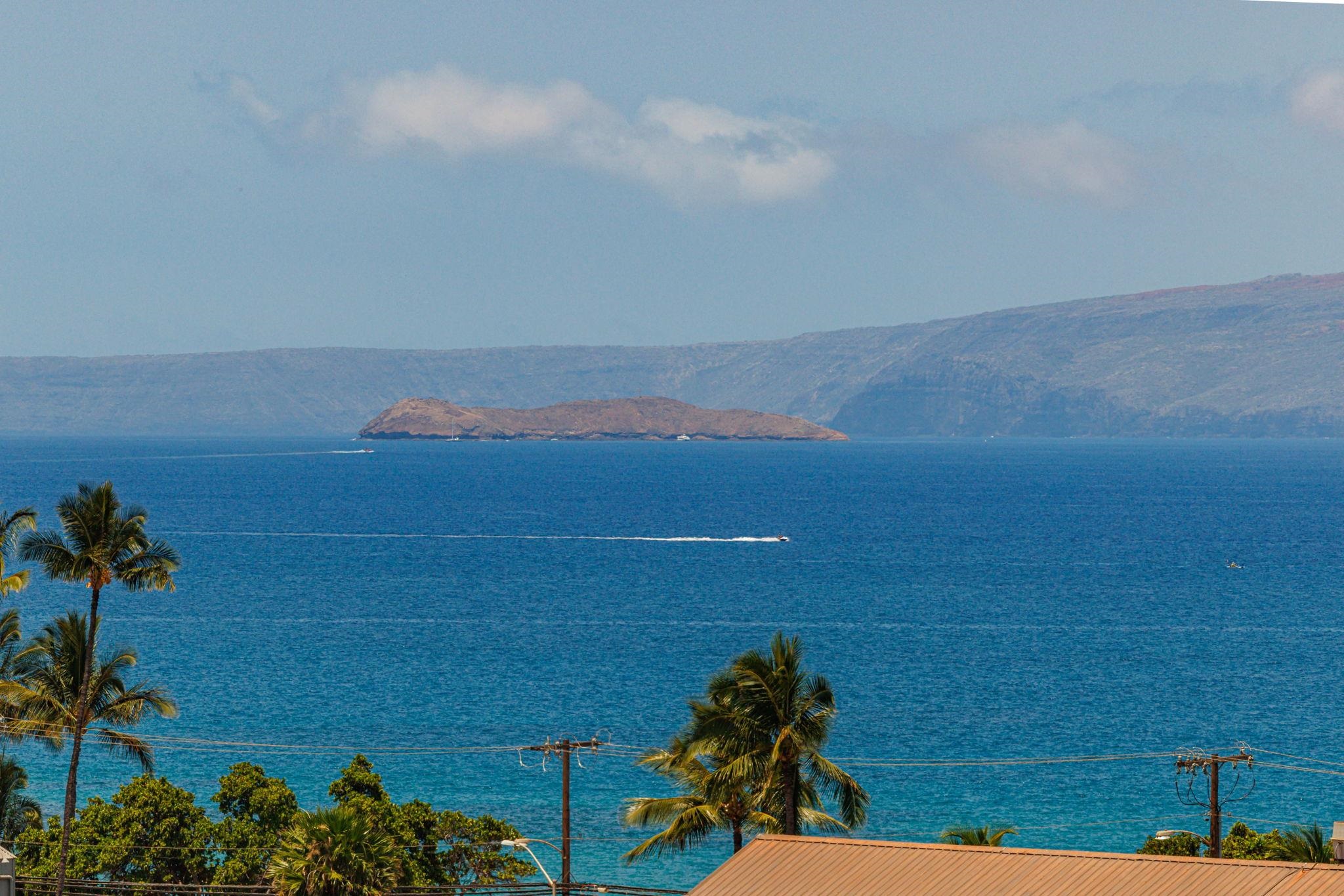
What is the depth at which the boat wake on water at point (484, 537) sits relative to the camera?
157625 millimetres

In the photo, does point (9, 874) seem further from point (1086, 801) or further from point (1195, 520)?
point (1195, 520)

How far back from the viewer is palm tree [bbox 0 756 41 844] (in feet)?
128

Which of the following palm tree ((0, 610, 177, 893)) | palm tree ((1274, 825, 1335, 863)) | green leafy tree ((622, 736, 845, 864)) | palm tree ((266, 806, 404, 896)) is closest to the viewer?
palm tree ((266, 806, 404, 896))

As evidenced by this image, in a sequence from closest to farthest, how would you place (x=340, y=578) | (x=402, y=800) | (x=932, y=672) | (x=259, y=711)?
(x=402, y=800) < (x=259, y=711) < (x=932, y=672) < (x=340, y=578)

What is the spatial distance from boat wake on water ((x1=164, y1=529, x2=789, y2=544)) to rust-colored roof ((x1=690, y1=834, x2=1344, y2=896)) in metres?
131

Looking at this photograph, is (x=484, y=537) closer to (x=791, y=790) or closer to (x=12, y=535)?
(x=12, y=535)

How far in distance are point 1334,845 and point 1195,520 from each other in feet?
533

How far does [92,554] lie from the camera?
33219 mm

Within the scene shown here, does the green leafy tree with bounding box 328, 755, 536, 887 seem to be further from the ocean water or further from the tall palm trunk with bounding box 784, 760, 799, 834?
the ocean water

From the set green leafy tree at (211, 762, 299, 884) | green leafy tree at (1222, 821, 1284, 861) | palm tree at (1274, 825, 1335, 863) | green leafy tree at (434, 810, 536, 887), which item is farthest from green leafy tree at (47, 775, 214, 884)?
palm tree at (1274, 825, 1335, 863)

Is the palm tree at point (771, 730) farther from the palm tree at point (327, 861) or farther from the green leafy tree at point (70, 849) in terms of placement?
the green leafy tree at point (70, 849)

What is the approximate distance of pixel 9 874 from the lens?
70.8 feet

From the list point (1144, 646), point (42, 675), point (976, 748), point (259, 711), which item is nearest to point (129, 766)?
point (259, 711)

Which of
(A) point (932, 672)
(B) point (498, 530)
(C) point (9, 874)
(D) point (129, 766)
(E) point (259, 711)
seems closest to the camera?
(C) point (9, 874)
